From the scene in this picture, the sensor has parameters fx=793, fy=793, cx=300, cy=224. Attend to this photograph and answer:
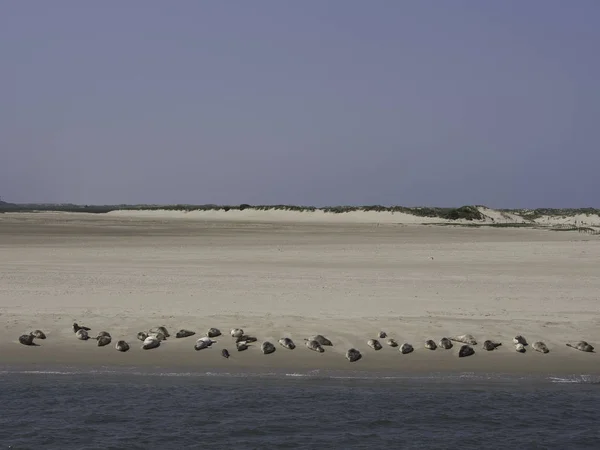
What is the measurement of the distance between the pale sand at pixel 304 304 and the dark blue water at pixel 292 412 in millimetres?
810

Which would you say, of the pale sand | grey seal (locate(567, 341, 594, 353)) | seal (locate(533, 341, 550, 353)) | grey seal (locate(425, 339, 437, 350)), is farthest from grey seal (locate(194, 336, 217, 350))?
grey seal (locate(567, 341, 594, 353))

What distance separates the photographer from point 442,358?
39.4 ft

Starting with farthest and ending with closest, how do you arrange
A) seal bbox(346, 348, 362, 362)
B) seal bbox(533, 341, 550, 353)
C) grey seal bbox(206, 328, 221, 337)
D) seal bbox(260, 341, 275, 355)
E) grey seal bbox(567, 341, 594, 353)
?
grey seal bbox(206, 328, 221, 337) → grey seal bbox(567, 341, 594, 353) → seal bbox(533, 341, 550, 353) → seal bbox(260, 341, 275, 355) → seal bbox(346, 348, 362, 362)

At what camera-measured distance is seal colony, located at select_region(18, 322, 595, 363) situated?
12.2 meters

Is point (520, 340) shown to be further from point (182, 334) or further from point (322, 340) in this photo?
point (182, 334)

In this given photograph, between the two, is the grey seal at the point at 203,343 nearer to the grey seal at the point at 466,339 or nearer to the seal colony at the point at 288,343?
the seal colony at the point at 288,343

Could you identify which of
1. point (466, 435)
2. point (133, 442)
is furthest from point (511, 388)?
point (133, 442)

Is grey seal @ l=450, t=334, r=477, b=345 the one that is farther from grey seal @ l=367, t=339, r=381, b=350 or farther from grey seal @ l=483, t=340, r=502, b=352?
grey seal @ l=367, t=339, r=381, b=350

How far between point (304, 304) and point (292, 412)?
6.23 metres

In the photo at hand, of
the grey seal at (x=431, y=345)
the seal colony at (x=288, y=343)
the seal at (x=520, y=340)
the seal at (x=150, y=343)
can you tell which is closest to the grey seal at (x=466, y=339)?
the seal colony at (x=288, y=343)

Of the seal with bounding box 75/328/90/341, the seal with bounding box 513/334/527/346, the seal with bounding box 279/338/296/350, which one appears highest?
the seal with bounding box 513/334/527/346

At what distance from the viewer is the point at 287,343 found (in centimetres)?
1238

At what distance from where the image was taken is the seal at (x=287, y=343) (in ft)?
40.5

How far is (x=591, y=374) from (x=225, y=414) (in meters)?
5.51
